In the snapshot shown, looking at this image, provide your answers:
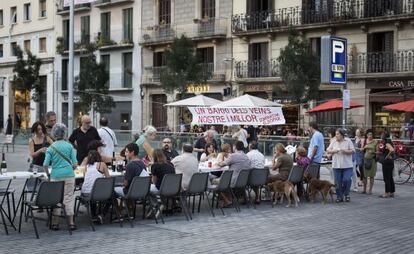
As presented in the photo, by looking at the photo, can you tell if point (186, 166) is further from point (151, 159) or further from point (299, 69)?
point (299, 69)

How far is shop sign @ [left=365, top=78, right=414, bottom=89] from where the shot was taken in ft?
97.4

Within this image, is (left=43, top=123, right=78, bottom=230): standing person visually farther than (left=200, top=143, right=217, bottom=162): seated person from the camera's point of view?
No

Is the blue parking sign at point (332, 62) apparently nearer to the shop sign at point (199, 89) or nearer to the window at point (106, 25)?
the shop sign at point (199, 89)

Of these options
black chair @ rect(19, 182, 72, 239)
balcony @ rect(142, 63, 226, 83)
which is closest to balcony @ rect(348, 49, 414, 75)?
balcony @ rect(142, 63, 226, 83)

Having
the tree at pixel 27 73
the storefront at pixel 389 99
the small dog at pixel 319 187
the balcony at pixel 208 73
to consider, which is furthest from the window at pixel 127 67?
the small dog at pixel 319 187

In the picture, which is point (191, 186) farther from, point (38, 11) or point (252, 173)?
point (38, 11)

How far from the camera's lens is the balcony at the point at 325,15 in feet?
99.1

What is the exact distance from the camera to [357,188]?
1686cm

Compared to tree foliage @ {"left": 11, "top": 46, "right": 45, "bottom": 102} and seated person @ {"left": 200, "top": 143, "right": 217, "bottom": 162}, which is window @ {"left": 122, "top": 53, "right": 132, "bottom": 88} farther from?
seated person @ {"left": 200, "top": 143, "right": 217, "bottom": 162}

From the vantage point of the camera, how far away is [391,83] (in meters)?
30.4

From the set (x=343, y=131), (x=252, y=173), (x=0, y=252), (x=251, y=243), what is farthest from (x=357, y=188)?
(x=0, y=252)

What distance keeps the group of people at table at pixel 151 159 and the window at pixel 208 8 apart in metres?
22.7

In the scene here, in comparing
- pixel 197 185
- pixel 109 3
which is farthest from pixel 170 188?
pixel 109 3

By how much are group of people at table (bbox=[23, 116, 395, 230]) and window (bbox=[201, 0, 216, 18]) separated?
74.5 feet
